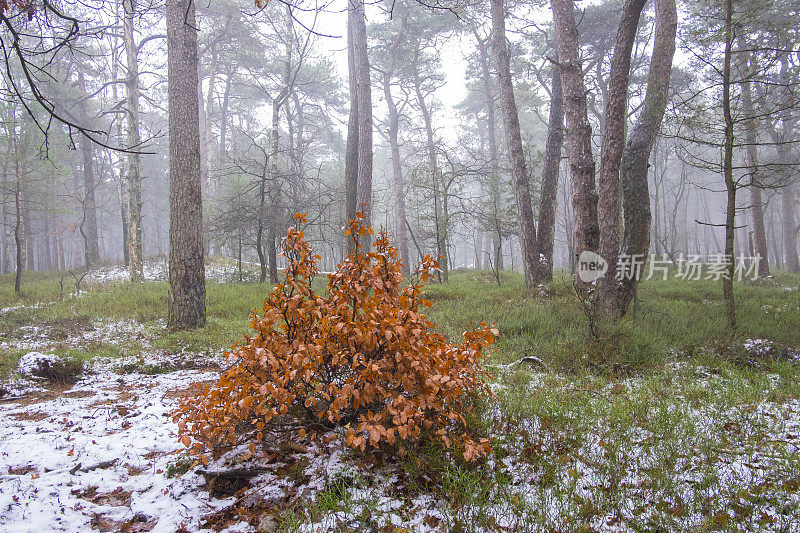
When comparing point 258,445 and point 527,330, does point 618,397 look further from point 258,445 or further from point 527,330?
point 258,445

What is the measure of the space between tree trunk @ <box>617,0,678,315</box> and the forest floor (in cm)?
175

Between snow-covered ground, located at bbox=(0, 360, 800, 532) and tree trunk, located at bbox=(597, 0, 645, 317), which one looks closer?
snow-covered ground, located at bbox=(0, 360, 800, 532)

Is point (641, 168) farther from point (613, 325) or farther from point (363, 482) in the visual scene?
point (363, 482)

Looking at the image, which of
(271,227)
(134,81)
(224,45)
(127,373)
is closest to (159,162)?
(224,45)

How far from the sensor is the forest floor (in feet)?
8.04

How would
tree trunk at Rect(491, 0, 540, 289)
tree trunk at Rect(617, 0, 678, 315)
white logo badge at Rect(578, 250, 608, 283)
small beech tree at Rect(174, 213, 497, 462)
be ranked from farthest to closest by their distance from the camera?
tree trunk at Rect(491, 0, 540, 289), tree trunk at Rect(617, 0, 678, 315), white logo badge at Rect(578, 250, 608, 283), small beech tree at Rect(174, 213, 497, 462)

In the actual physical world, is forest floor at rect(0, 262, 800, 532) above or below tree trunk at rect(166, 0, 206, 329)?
below

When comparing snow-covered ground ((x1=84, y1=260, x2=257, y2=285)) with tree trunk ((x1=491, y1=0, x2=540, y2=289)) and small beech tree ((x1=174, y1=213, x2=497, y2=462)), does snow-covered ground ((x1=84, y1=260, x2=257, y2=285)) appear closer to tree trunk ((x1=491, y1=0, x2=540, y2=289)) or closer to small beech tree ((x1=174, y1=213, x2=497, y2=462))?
tree trunk ((x1=491, y1=0, x2=540, y2=289))

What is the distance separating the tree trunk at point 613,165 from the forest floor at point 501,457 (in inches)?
34.6

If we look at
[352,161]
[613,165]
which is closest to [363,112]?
[352,161]

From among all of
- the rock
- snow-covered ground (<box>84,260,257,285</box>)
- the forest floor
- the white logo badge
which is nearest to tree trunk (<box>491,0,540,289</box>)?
the white logo badge

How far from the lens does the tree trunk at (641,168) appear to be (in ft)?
24.1

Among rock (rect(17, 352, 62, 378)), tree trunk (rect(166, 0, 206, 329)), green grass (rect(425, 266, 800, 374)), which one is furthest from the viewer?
tree trunk (rect(166, 0, 206, 329))

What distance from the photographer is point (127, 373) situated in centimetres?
555
